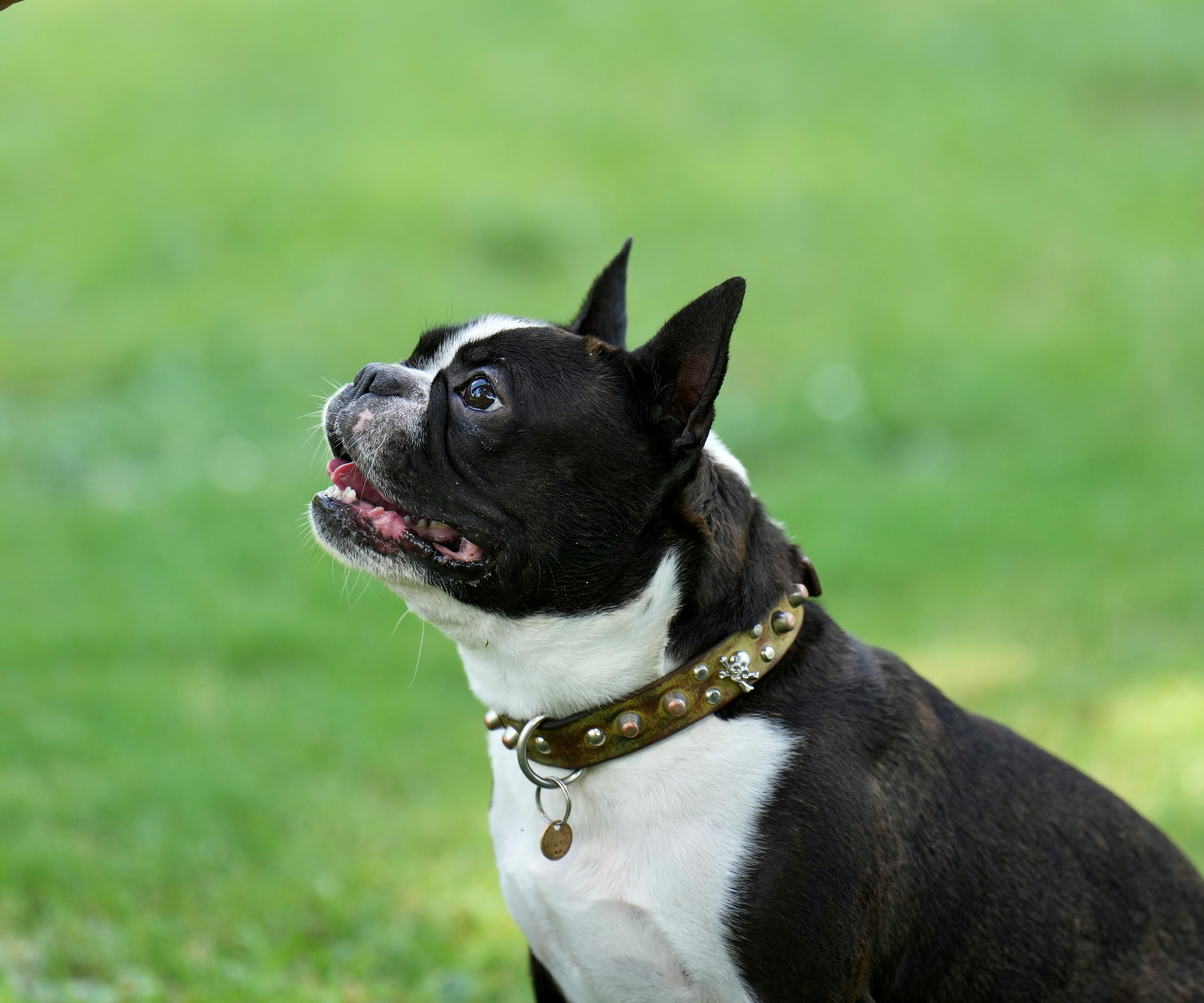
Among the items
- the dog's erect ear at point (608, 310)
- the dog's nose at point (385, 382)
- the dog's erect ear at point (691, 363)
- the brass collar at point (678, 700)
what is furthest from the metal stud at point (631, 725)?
the dog's erect ear at point (608, 310)

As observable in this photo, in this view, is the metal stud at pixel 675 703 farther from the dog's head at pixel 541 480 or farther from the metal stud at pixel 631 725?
the dog's head at pixel 541 480

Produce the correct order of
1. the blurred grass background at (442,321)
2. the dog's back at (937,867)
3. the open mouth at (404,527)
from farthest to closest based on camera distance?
the blurred grass background at (442,321) → the open mouth at (404,527) → the dog's back at (937,867)

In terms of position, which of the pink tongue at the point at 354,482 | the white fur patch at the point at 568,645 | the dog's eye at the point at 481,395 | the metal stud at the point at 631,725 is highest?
the dog's eye at the point at 481,395

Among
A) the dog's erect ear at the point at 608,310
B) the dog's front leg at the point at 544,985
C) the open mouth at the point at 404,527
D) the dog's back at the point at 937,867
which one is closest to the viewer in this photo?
the dog's back at the point at 937,867

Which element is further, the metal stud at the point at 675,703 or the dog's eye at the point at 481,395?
the dog's eye at the point at 481,395

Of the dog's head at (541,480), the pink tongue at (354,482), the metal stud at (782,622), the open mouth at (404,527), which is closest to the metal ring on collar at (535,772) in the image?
the dog's head at (541,480)

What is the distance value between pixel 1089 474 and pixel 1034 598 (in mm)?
1780

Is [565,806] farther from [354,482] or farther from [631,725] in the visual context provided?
[354,482]

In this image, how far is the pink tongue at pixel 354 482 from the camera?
10.3ft

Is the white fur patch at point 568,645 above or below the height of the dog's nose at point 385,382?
below

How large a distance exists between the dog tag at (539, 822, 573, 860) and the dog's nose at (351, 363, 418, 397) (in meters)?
0.98

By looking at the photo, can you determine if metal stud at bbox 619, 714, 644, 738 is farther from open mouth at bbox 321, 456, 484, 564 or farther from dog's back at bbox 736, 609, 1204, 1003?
open mouth at bbox 321, 456, 484, 564

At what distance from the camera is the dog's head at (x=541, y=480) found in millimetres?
2936

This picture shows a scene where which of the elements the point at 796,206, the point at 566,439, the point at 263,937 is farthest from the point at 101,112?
the point at 566,439
